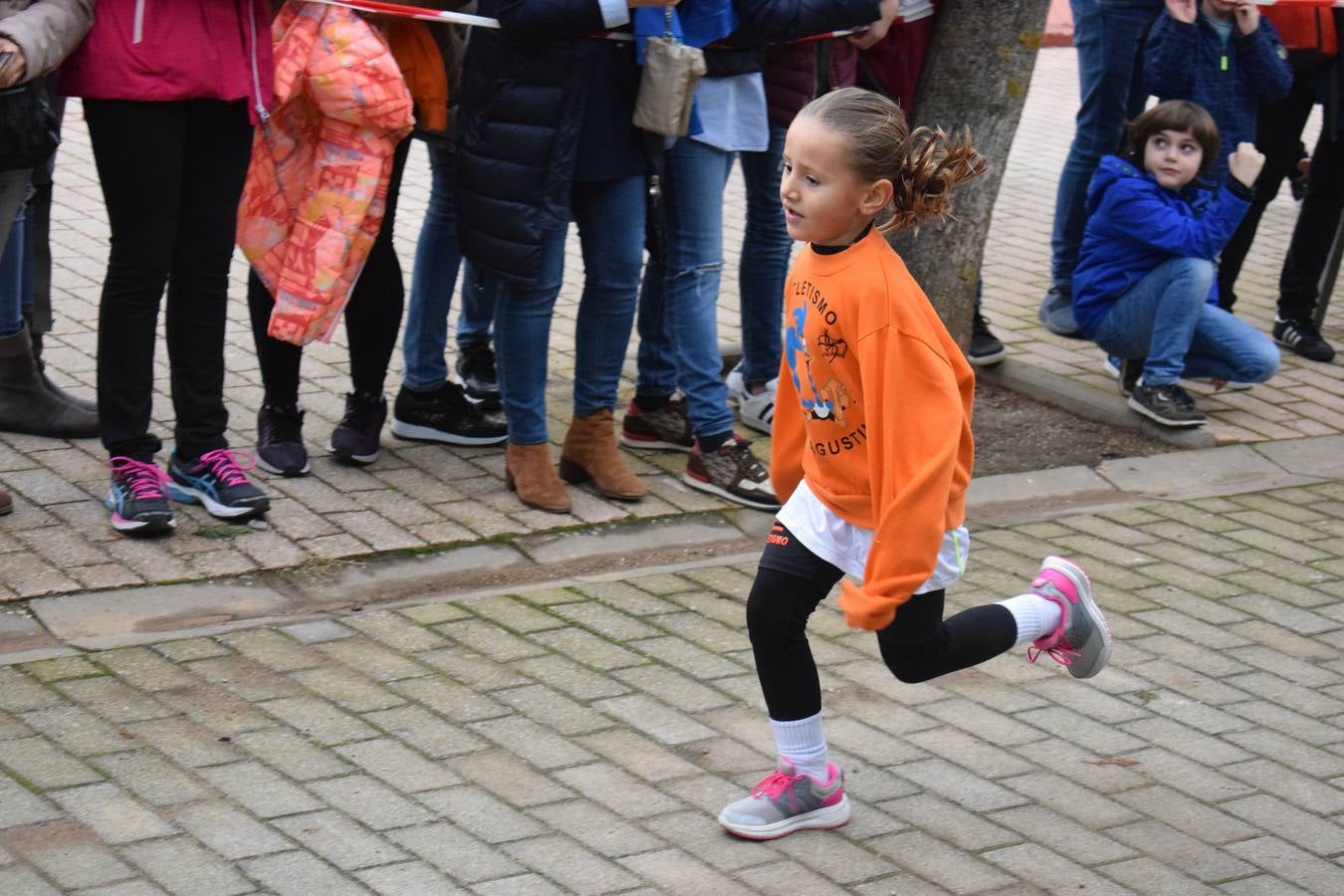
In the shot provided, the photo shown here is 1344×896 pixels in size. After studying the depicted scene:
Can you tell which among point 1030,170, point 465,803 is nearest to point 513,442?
point 465,803

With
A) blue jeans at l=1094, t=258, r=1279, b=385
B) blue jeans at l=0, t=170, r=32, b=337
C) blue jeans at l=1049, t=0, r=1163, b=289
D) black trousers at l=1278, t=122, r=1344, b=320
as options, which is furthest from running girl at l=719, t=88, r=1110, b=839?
black trousers at l=1278, t=122, r=1344, b=320

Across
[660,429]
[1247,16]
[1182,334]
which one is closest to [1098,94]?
[1247,16]

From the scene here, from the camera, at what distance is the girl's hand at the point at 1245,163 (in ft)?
20.7

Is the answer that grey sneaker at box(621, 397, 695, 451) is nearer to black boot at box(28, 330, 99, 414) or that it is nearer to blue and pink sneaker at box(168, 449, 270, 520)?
blue and pink sneaker at box(168, 449, 270, 520)

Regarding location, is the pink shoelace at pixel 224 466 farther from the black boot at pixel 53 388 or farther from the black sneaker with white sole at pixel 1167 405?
the black sneaker with white sole at pixel 1167 405

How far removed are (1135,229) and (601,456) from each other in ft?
7.60

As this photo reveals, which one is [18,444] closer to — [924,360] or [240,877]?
[240,877]

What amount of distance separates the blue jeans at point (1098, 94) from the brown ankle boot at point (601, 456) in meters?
2.75

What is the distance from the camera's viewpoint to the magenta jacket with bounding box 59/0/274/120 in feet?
14.9

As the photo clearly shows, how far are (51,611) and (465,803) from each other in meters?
1.35

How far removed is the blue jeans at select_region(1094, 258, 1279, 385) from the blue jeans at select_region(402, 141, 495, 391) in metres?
2.48

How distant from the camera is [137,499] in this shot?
486 centimetres

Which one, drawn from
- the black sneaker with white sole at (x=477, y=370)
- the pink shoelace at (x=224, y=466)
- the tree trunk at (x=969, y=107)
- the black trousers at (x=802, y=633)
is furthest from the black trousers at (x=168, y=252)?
the tree trunk at (x=969, y=107)

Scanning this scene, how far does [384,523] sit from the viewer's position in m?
5.14
